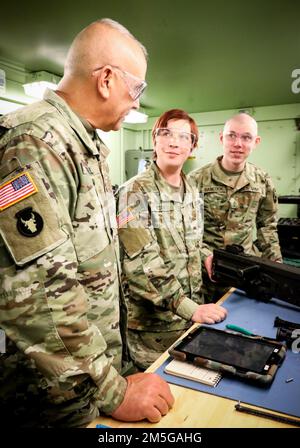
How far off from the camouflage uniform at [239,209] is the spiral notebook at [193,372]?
1.51m

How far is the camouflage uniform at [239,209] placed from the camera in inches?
104

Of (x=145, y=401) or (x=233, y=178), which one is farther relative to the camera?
(x=233, y=178)

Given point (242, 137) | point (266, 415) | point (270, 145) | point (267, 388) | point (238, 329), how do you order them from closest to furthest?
point (266, 415), point (267, 388), point (238, 329), point (242, 137), point (270, 145)

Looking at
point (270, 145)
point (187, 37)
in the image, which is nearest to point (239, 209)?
point (187, 37)

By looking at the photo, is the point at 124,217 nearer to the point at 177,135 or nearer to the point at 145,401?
the point at 177,135

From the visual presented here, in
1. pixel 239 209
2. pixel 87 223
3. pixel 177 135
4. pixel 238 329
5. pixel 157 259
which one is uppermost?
pixel 177 135

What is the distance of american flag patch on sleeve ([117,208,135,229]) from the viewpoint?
1.69 m

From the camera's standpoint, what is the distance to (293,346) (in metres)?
1.28

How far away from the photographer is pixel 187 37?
117 inches

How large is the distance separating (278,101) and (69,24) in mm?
4017

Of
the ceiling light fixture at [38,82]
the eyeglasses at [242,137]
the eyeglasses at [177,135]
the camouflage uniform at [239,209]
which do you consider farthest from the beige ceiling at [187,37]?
the camouflage uniform at [239,209]

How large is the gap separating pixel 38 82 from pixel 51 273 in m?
4.08

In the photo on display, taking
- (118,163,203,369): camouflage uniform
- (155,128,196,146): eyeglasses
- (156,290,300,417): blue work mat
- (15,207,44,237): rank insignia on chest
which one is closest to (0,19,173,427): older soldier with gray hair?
(15,207,44,237): rank insignia on chest
